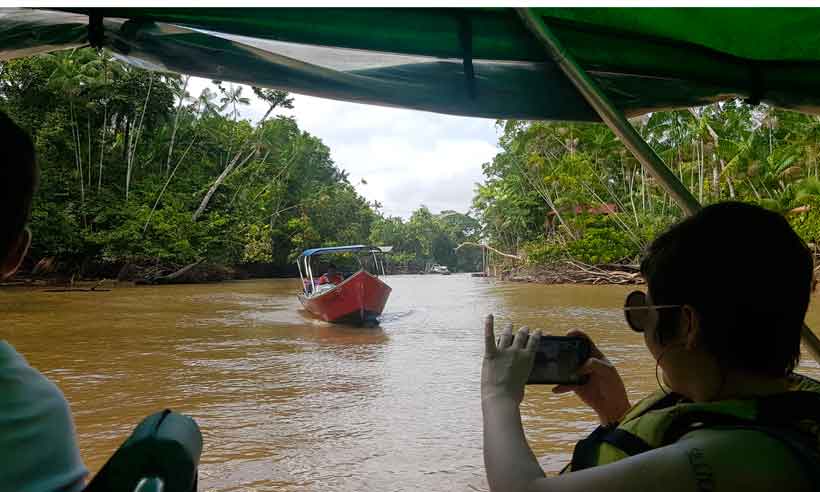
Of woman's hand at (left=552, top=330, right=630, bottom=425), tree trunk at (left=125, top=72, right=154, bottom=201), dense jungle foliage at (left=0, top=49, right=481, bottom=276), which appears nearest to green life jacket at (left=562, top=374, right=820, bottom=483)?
woman's hand at (left=552, top=330, right=630, bottom=425)

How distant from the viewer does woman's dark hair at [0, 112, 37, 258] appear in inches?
25.2

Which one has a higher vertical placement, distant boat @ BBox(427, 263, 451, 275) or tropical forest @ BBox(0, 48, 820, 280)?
tropical forest @ BBox(0, 48, 820, 280)

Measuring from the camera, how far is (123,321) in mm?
11250

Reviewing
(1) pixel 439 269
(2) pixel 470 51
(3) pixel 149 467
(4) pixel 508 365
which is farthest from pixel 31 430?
(1) pixel 439 269

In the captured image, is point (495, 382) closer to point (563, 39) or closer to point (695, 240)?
point (695, 240)

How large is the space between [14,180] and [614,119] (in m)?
1.19

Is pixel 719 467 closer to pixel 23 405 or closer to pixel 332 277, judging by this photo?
pixel 23 405

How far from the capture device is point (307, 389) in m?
5.93

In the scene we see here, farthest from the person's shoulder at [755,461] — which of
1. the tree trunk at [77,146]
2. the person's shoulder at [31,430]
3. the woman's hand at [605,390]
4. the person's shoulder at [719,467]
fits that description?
the tree trunk at [77,146]

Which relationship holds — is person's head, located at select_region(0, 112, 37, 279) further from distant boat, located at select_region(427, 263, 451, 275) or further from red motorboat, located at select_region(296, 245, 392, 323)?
distant boat, located at select_region(427, 263, 451, 275)

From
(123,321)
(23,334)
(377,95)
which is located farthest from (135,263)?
(377,95)

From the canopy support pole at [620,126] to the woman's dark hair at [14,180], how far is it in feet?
3.30

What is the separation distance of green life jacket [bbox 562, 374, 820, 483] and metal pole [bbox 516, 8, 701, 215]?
684mm

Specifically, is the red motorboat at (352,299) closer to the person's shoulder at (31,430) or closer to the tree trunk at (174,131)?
the person's shoulder at (31,430)
